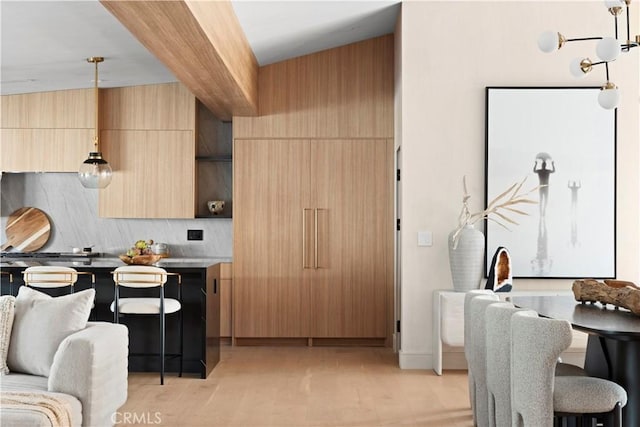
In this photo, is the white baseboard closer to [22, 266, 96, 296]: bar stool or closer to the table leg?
the table leg

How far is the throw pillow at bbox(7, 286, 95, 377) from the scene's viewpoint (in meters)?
3.55

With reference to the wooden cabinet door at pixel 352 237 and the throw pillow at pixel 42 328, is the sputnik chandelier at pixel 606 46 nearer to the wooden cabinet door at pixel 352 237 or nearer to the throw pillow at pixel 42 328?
the throw pillow at pixel 42 328

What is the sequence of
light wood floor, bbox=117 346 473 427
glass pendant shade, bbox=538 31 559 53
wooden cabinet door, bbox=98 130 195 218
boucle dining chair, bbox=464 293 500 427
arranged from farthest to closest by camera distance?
wooden cabinet door, bbox=98 130 195 218 < light wood floor, bbox=117 346 473 427 < glass pendant shade, bbox=538 31 559 53 < boucle dining chair, bbox=464 293 500 427

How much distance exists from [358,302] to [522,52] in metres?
2.78

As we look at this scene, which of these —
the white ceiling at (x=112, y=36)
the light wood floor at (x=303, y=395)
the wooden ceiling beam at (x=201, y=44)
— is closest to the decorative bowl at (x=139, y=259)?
the light wood floor at (x=303, y=395)

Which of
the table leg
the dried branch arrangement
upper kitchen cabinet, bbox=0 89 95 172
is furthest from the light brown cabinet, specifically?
the table leg

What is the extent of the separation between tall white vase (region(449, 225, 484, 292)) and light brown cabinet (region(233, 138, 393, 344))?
1.45 meters

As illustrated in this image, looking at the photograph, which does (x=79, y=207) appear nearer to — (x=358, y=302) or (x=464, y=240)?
(x=358, y=302)

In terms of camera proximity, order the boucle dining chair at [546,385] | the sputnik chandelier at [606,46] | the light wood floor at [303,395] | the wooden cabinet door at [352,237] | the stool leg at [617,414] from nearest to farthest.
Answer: the boucle dining chair at [546,385], the stool leg at [617,414], the sputnik chandelier at [606,46], the light wood floor at [303,395], the wooden cabinet door at [352,237]

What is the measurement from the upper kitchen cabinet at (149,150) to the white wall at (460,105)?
8.01 feet

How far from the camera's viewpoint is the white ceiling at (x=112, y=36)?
4.80 meters

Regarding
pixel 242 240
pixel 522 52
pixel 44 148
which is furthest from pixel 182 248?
pixel 522 52

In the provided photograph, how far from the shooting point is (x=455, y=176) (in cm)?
593

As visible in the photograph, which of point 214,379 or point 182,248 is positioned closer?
point 214,379
